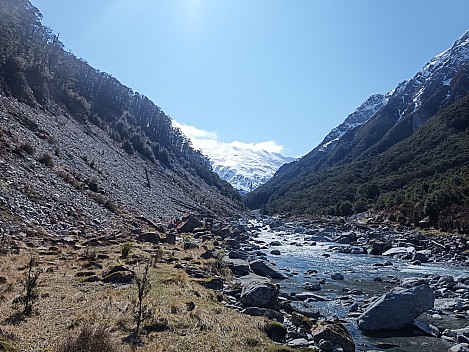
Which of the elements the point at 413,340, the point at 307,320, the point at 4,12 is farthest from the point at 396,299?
the point at 4,12

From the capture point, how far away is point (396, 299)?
23.7m

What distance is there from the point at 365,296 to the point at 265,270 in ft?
32.3

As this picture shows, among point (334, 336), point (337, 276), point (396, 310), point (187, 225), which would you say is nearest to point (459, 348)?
point (396, 310)

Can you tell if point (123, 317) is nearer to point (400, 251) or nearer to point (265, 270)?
point (265, 270)

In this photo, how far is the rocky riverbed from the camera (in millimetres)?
20141

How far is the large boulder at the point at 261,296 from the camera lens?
22984mm

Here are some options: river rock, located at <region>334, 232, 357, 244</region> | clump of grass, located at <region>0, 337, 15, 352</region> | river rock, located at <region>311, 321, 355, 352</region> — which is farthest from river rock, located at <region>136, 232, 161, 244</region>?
river rock, located at <region>334, 232, 357, 244</region>

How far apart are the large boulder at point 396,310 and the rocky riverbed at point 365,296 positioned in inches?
2.0

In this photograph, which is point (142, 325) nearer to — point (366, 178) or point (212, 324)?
point (212, 324)

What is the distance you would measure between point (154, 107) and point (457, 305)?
18465 centimetres

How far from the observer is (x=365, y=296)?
3105cm

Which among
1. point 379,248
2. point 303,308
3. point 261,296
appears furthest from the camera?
point 379,248

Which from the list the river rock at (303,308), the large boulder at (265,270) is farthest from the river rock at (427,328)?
the large boulder at (265,270)

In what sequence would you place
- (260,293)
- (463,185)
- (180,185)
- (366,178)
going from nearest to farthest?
(260,293)
(463,185)
(180,185)
(366,178)
